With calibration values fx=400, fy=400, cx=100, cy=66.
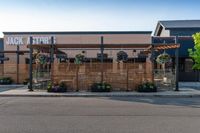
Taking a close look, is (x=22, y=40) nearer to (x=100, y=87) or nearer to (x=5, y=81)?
(x=5, y=81)

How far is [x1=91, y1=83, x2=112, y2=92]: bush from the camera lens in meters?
24.6

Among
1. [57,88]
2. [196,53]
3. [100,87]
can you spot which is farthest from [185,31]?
[57,88]

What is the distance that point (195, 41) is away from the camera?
3597cm

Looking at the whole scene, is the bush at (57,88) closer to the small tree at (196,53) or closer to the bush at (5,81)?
the bush at (5,81)

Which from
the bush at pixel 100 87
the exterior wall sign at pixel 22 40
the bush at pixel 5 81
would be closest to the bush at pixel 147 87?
the bush at pixel 100 87

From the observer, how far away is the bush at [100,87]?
2458 cm

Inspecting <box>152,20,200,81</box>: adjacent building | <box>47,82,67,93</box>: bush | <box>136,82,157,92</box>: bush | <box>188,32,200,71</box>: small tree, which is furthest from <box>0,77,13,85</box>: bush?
<box>188,32,200,71</box>: small tree

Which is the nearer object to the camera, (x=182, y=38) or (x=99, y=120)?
(x=99, y=120)

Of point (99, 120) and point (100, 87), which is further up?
point (100, 87)

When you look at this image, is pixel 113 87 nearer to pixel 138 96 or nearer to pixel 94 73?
pixel 94 73

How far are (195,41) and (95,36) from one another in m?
10.00

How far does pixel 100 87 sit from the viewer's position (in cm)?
2459

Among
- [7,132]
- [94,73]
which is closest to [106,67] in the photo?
[94,73]

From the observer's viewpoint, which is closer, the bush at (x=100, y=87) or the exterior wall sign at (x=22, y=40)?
the bush at (x=100, y=87)
